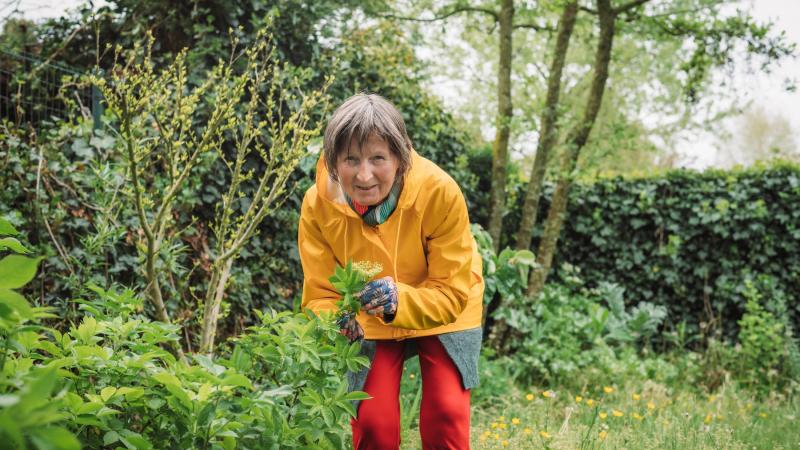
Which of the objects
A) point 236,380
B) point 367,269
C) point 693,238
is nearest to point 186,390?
point 236,380

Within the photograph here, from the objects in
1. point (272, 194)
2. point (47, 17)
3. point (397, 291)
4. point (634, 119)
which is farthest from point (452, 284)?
point (634, 119)

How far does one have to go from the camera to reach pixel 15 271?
3.11 feet

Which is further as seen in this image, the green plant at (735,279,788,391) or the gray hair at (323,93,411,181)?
the green plant at (735,279,788,391)

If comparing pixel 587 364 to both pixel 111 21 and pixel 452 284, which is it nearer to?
pixel 452 284

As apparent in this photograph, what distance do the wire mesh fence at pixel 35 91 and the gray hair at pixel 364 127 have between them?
2.03m

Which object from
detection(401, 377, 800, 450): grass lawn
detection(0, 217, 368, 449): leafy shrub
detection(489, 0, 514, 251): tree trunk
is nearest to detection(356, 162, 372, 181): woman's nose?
detection(0, 217, 368, 449): leafy shrub

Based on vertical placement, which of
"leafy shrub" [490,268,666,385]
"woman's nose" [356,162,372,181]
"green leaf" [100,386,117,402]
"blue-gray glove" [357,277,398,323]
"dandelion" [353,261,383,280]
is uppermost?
"woman's nose" [356,162,372,181]

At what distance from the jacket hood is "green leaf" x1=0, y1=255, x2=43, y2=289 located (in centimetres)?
129

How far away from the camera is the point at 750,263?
231 inches

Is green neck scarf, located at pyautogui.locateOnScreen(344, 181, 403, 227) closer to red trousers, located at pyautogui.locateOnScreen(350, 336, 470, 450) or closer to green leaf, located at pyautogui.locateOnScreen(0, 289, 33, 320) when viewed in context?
red trousers, located at pyautogui.locateOnScreen(350, 336, 470, 450)

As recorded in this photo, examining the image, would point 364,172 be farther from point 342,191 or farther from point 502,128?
point 502,128

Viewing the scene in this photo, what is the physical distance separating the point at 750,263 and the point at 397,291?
505 centimetres

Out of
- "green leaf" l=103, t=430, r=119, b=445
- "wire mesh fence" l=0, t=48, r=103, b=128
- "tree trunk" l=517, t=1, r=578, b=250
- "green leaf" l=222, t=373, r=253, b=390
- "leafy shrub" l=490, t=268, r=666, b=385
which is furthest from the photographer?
"tree trunk" l=517, t=1, r=578, b=250

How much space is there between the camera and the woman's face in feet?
6.75
